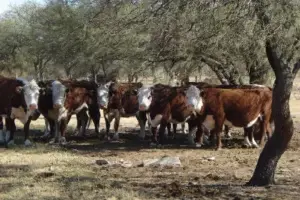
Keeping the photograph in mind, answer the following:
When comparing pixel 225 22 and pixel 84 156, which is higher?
pixel 225 22

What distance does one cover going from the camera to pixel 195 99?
15.2m

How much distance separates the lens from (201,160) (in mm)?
12812

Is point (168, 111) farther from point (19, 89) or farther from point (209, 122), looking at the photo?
point (19, 89)

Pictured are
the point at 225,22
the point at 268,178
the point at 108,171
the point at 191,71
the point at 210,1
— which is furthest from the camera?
the point at 191,71

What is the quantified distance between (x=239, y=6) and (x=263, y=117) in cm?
883

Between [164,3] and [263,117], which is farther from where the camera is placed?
[263,117]

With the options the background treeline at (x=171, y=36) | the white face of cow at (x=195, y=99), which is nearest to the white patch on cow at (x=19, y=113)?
the background treeline at (x=171, y=36)

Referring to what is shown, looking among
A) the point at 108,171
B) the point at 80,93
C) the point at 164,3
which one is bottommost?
the point at 108,171

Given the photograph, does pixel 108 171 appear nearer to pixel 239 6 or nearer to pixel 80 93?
pixel 239 6

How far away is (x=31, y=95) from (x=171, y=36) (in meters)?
6.64

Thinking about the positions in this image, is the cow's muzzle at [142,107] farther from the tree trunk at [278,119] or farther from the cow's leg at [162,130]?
the tree trunk at [278,119]

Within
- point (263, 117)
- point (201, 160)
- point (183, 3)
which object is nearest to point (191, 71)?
point (263, 117)

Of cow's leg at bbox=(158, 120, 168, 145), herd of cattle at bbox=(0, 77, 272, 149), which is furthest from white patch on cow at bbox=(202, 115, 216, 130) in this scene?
cow's leg at bbox=(158, 120, 168, 145)

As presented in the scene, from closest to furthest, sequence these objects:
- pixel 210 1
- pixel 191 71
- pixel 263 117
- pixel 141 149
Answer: pixel 210 1
pixel 141 149
pixel 263 117
pixel 191 71
